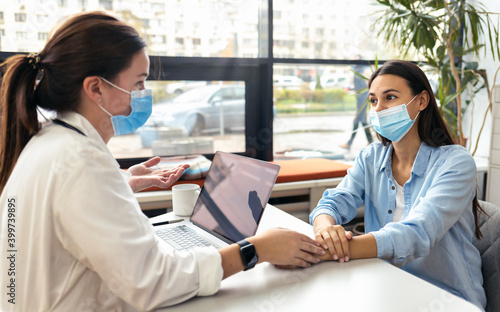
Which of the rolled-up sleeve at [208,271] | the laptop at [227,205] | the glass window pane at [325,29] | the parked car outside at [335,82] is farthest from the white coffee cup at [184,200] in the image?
the parked car outside at [335,82]

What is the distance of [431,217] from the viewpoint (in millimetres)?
1246

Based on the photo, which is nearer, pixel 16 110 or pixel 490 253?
pixel 16 110

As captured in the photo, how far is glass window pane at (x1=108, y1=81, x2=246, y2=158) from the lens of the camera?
8.57 feet

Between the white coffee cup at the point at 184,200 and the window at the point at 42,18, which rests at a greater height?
the window at the point at 42,18

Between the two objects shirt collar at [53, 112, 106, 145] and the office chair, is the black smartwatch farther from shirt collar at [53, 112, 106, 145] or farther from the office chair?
the office chair

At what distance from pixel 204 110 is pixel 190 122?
121 millimetres

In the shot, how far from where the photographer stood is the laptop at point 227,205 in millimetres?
1230

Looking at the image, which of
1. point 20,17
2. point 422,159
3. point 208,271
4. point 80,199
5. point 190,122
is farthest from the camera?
point 190,122

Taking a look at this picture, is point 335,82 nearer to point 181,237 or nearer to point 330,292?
point 181,237

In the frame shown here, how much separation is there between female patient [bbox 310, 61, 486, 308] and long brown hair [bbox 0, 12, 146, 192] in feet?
2.47

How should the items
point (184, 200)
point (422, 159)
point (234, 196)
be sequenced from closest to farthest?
1. point (234, 196)
2. point (422, 159)
3. point (184, 200)

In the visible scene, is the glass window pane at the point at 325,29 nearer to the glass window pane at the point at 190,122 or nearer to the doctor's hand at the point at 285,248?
the glass window pane at the point at 190,122

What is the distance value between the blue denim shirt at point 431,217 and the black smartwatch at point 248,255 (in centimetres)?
40

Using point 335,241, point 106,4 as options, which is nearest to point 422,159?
point 335,241
